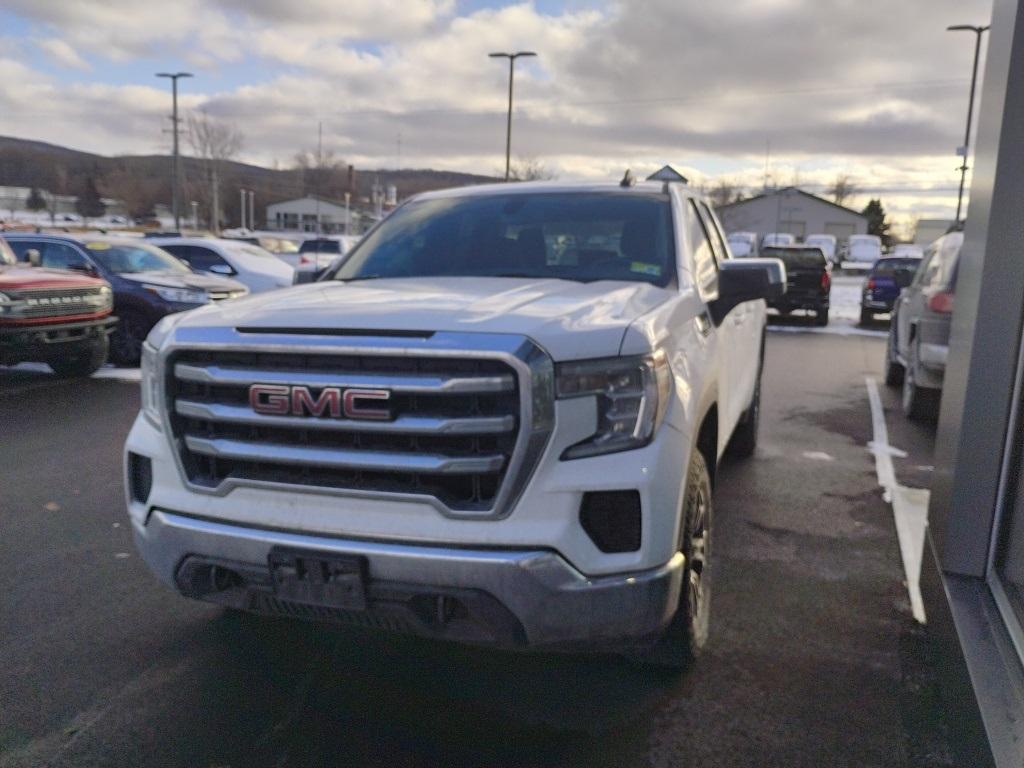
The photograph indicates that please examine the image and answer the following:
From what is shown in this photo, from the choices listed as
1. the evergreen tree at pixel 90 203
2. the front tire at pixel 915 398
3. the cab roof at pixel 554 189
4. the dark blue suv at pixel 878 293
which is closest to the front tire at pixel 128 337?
the cab roof at pixel 554 189

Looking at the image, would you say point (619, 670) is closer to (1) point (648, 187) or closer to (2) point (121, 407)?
(1) point (648, 187)

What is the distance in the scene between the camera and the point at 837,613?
3766mm

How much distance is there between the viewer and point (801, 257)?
61.7 feet

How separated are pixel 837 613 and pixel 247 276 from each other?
1242cm

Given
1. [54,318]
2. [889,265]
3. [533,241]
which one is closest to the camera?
[533,241]

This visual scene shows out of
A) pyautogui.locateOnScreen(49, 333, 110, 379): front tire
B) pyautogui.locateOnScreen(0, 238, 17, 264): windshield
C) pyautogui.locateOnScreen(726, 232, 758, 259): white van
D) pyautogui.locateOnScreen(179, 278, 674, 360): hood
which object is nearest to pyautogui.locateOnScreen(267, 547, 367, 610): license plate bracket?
pyautogui.locateOnScreen(179, 278, 674, 360): hood

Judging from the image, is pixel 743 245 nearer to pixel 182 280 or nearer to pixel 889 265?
pixel 889 265

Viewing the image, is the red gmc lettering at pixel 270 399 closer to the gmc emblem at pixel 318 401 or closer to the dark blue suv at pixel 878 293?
the gmc emblem at pixel 318 401

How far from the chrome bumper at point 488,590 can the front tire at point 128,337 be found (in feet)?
30.5

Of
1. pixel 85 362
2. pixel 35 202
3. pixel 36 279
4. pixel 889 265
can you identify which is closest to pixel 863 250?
pixel 889 265

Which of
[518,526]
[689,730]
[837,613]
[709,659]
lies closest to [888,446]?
[837,613]

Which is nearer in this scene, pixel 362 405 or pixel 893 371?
pixel 362 405

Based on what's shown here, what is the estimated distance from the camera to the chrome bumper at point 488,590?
2.41 metres

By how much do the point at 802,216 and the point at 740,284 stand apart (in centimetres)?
8932
